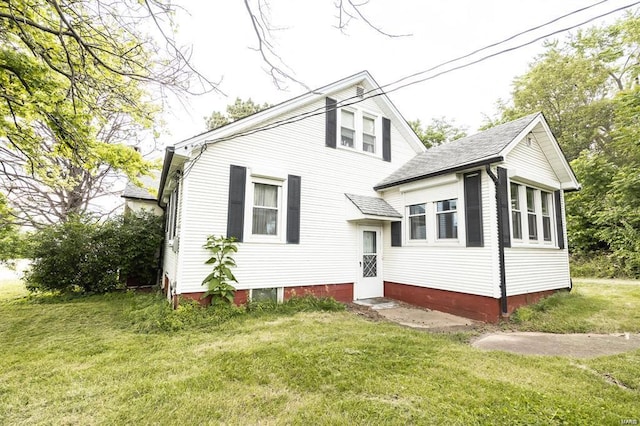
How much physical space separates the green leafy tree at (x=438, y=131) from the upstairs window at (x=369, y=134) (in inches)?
581

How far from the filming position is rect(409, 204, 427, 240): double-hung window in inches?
307

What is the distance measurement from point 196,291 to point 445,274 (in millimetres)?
5809

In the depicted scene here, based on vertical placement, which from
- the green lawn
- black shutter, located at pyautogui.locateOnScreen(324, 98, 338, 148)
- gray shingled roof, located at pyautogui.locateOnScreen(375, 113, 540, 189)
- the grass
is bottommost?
the green lawn

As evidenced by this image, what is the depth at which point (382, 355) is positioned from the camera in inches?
156

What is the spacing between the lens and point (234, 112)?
79.0ft

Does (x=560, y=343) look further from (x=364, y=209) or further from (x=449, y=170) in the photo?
(x=364, y=209)

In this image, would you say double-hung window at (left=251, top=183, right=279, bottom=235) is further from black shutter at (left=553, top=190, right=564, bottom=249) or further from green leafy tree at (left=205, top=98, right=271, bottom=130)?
green leafy tree at (left=205, top=98, right=271, bottom=130)

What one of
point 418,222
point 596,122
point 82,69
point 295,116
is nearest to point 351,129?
point 295,116

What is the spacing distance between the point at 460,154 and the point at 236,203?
5.91 metres

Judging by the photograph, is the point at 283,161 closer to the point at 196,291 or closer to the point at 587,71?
the point at 196,291

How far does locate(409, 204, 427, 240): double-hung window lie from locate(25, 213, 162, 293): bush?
8770 mm

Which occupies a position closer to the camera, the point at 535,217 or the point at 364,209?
the point at 535,217

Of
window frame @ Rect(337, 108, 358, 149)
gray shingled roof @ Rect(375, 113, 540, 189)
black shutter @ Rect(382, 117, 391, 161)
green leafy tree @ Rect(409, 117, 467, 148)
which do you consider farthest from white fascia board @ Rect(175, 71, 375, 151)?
green leafy tree @ Rect(409, 117, 467, 148)

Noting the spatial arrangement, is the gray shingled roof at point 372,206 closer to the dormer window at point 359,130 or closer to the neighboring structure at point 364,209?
the neighboring structure at point 364,209
